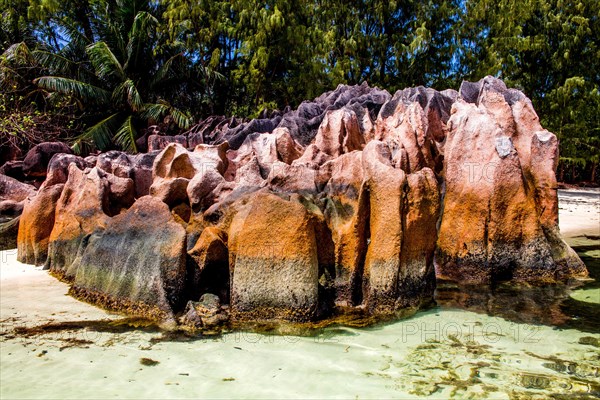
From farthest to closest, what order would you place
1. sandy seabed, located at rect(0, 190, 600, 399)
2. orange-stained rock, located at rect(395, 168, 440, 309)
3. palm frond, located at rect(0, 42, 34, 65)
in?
palm frond, located at rect(0, 42, 34, 65), orange-stained rock, located at rect(395, 168, 440, 309), sandy seabed, located at rect(0, 190, 600, 399)

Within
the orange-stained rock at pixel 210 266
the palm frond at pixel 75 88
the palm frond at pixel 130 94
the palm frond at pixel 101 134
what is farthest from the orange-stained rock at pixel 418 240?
the palm frond at pixel 75 88

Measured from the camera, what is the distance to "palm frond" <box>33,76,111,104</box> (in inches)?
643

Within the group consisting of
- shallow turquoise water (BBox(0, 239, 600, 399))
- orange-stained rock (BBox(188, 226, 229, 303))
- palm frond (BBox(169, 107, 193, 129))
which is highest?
palm frond (BBox(169, 107, 193, 129))

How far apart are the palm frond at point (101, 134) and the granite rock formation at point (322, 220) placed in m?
8.25

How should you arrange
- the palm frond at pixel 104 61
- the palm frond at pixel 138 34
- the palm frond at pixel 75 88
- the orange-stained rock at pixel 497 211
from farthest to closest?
1. the palm frond at pixel 138 34
2. the palm frond at pixel 104 61
3. the palm frond at pixel 75 88
4. the orange-stained rock at pixel 497 211

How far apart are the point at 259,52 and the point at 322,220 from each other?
12443mm

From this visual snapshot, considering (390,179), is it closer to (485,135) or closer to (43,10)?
(485,135)

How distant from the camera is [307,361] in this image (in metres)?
4.00

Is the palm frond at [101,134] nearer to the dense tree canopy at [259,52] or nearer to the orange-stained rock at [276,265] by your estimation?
the dense tree canopy at [259,52]

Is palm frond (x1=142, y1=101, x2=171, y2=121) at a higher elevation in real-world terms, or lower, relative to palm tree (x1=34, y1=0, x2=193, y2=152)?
lower

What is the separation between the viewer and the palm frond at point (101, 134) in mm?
16500

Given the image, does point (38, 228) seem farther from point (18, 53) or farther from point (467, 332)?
point (18, 53)

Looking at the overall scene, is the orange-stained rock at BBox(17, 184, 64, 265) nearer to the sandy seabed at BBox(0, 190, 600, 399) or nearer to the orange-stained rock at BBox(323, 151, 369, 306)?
the sandy seabed at BBox(0, 190, 600, 399)

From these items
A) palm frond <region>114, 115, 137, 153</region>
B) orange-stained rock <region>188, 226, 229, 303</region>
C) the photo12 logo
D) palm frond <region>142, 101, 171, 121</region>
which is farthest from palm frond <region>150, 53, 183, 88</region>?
the photo12 logo
